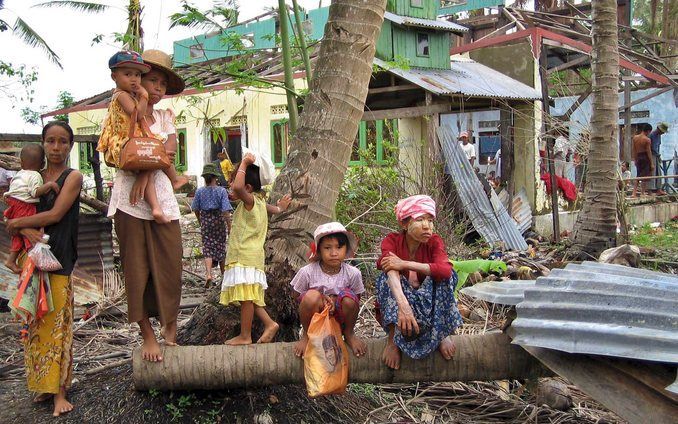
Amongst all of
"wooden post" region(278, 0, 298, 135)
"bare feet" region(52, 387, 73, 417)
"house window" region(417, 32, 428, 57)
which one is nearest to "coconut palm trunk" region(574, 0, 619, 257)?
"house window" region(417, 32, 428, 57)

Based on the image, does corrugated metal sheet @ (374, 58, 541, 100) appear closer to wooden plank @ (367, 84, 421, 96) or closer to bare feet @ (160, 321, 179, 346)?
wooden plank @ (367, 84, 421, 96)

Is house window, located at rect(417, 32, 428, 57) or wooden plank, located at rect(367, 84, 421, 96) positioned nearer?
wooden plank, located at rect(367, 84, 421, 96)

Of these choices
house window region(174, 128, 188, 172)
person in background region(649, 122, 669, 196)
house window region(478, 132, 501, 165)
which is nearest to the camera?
person in background region(649, 122, 669, 196)

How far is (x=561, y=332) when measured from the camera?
3.50 meters

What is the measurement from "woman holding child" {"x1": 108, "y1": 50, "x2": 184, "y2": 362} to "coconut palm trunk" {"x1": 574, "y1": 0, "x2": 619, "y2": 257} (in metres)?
7.16

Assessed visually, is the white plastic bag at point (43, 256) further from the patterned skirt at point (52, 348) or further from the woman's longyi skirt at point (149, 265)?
the woman's longyi skirt at point (149, 265)

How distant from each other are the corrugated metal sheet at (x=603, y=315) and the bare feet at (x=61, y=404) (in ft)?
9.42

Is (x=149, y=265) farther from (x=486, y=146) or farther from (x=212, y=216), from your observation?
(x=486, y=146)

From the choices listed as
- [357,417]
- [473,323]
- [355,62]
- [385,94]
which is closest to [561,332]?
[357,417]

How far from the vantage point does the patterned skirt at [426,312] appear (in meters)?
3.96

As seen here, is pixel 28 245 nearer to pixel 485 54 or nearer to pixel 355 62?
pixel 355 62

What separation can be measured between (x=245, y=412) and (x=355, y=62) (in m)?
2.49

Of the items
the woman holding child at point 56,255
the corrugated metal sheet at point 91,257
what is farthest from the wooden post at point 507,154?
the woman holding child at point 56,255

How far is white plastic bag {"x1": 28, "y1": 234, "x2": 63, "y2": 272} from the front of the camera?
436 centimetres
